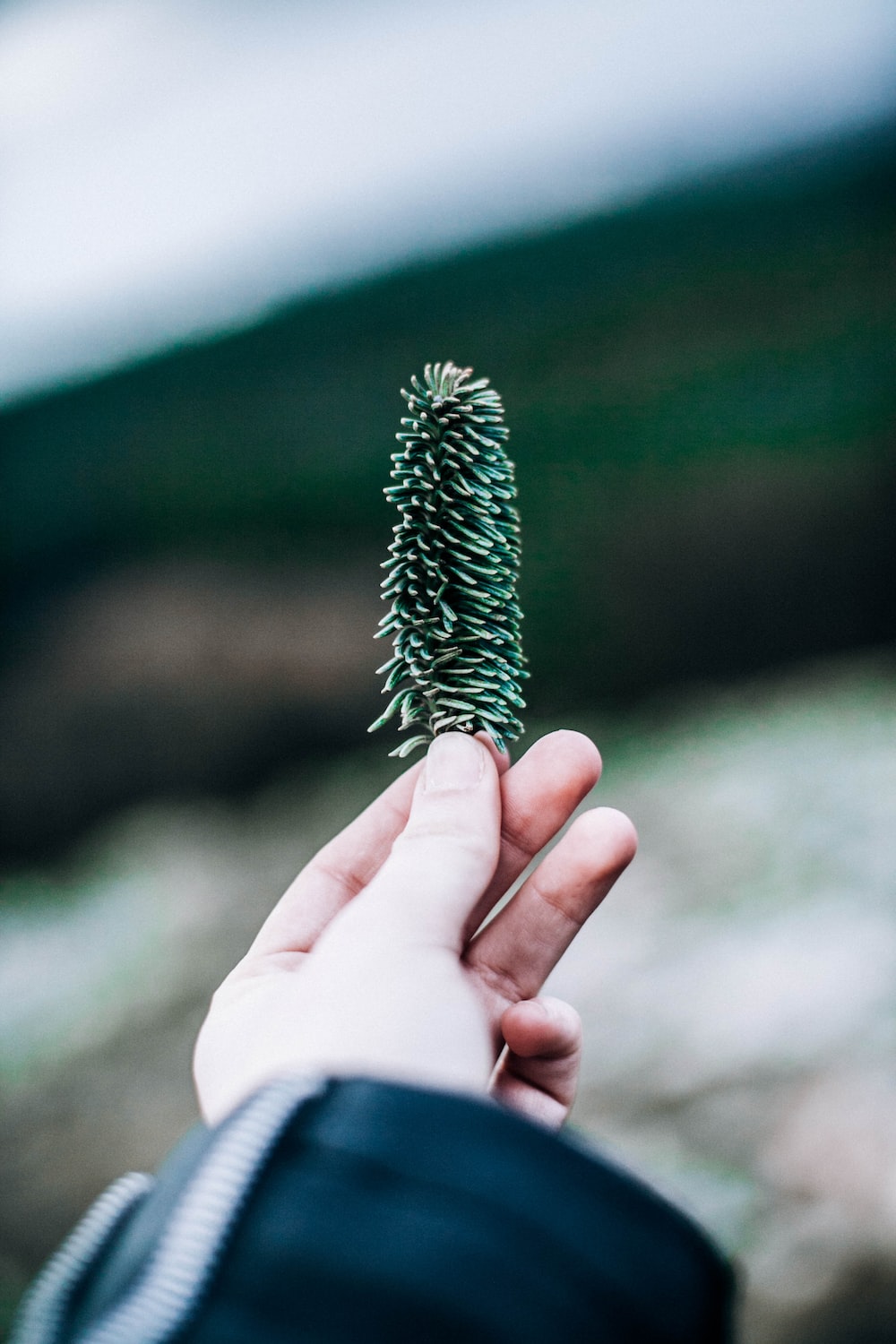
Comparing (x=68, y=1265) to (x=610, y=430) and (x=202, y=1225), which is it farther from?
(x=610, y=430)

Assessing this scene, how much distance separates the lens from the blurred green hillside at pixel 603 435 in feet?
13.5

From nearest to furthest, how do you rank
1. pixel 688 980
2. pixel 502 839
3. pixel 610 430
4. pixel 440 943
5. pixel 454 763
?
1. pixel 440 943
2. pixel 454 763
3. pixel 502 839
4. pixel 688 980
5. pixel 610 430

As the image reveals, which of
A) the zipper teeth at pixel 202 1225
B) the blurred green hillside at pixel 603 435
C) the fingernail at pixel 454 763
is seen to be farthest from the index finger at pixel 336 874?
the blurred green hillside at pixel 603 435

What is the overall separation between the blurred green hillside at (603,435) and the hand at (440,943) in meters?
3.06

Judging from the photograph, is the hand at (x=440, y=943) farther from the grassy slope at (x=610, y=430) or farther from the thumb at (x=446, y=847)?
the grassy slope at (x=610, y=430)

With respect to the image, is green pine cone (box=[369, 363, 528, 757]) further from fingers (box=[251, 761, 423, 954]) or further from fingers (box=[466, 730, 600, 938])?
fingers (box=[251, 761, 423, 954])

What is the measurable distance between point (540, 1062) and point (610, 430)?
3460 mm

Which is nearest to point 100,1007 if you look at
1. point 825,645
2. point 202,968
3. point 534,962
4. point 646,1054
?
point 202,968

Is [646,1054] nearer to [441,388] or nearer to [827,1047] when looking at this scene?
[827,1047]

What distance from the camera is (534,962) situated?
4.55ft

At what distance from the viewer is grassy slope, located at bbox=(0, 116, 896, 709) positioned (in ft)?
13.5

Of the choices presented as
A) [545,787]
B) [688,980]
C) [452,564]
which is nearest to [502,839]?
[545,787]

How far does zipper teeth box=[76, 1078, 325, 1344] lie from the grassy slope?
12.2ft

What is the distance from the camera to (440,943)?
1.13m
